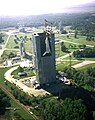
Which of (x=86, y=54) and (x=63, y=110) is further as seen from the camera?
(x=86, y=54)

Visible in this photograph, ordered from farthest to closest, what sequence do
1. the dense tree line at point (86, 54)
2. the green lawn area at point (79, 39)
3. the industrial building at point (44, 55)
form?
the green lawn area at point (79, 39) → the dense tree line at point (86, 54) → the industrial building at point (44, 55)

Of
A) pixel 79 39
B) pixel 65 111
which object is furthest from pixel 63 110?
pixel 79 39

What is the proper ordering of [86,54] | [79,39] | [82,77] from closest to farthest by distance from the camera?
[82,77] < [86,54] < [79,39]

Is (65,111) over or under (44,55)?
under

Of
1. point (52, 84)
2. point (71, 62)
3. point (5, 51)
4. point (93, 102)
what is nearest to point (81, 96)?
point (93, 102)

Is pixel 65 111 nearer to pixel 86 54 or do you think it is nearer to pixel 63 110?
pixel 63 110

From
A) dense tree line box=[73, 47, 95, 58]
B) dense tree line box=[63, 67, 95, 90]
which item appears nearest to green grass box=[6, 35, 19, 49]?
dense tree line box=[73, 47, 95, 58]

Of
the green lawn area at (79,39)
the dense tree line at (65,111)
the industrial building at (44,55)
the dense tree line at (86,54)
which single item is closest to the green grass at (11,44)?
the green lawn area at (79,39)

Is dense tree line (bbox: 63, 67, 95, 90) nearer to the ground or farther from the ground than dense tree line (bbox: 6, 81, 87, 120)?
nearer to the ground

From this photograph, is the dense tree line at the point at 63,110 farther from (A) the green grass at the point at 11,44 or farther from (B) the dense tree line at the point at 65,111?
(A) the green grass at the point at 11,44

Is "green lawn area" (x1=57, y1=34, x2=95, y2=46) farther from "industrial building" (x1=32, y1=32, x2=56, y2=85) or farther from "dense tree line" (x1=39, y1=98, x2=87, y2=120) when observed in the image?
"dense tree line" (x1=39, y1=98, x2=87, y2=120)

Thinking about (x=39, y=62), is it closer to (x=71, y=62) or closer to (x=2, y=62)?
(x=71, y=62)

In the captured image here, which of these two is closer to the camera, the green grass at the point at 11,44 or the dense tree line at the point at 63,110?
the dense tree line at the point at 63,110
